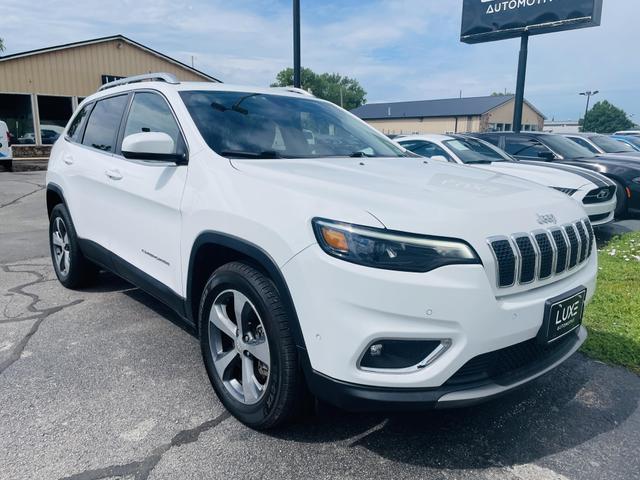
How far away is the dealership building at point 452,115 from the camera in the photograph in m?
56.5

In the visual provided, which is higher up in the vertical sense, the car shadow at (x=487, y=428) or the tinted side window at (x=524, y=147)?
the tinted side window at (x=524, y=147)

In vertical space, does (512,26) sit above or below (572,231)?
above

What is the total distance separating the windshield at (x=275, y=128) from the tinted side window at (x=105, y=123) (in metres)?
0.95

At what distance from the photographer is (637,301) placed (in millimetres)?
4469

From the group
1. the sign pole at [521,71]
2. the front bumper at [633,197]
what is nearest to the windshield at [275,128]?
the front bumper at [633,197]

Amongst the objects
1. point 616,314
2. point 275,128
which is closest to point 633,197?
point 616,314

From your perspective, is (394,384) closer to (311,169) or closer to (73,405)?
(311,169)

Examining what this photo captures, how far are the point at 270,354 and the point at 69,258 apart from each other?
3128mm

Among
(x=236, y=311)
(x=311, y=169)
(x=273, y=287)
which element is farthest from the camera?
(x=311, y=169)

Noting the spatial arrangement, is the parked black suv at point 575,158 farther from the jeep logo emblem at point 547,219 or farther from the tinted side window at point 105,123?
the tinted side window at point 105,123

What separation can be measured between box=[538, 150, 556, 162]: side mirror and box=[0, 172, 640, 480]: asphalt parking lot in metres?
6.01

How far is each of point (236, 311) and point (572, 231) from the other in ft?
5.64

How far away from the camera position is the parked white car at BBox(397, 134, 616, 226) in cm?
679

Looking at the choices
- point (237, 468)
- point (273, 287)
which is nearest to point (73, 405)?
point (237, 468)
